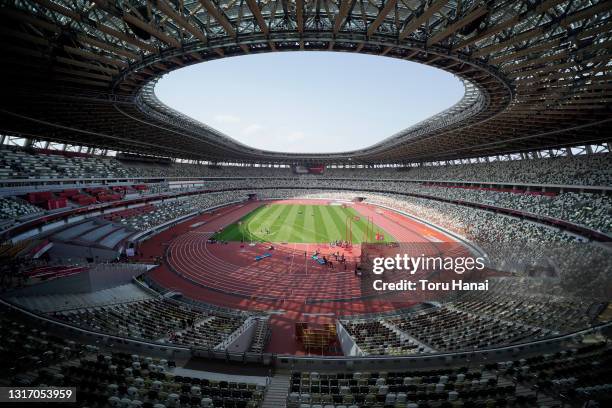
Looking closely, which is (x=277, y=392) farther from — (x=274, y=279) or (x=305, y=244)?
(x=305, y=244)

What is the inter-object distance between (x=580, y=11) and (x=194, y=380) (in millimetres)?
17846

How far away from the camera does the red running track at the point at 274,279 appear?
19.0m

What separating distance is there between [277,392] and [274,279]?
52.2 feet

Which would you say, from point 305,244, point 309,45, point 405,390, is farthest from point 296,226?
point 405,390

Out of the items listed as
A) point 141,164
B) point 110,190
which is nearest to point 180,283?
point 110,190

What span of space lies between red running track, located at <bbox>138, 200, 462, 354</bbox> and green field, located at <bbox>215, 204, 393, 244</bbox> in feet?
10.0

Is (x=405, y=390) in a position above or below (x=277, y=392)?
above

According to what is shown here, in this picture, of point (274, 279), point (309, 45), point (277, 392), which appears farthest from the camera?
point (274, 279)

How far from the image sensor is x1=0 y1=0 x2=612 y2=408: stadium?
851 cm

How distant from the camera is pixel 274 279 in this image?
78.9 ft

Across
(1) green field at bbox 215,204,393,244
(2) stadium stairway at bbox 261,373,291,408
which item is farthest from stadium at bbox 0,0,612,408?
(1) green field at bbox 215,204,393,244

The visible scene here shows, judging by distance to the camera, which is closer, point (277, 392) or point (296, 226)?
point (277, 392)

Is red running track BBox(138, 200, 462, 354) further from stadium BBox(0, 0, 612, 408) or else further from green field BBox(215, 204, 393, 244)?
green field BBox(215, 204, 393, 244)

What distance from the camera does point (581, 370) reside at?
26.8 ft
